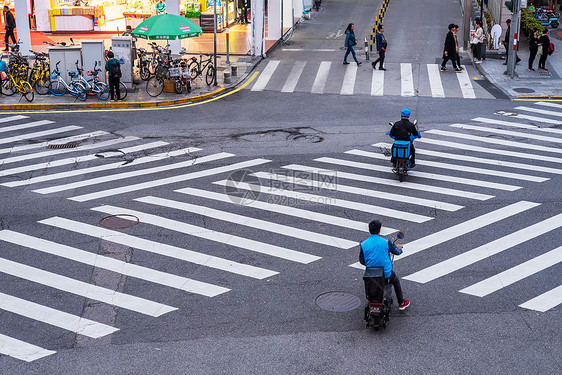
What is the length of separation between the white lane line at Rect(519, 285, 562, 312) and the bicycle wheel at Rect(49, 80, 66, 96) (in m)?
18.6

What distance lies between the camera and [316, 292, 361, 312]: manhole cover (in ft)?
36.6

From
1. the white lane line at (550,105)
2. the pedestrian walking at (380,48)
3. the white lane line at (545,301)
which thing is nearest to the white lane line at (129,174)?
the white lane line at (545,301)

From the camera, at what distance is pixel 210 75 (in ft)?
88.8

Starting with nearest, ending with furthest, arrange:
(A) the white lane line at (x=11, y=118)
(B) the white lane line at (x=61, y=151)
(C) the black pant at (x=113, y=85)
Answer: (B) the white lane line at (x=61, y=151), (A) the white lane line at (x=11, y=118), (C) the black pant at (x=113, y=85)

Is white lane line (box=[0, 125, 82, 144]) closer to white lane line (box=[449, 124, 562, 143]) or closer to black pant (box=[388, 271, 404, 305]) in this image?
white lane line (box=[449, 124, 562, 143])

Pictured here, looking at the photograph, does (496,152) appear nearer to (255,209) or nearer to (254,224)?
(255,209)

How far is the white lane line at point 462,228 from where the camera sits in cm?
1323

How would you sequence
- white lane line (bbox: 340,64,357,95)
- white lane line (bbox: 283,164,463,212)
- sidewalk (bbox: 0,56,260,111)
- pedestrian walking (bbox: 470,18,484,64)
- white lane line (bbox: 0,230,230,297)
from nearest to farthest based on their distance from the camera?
white lane line (bbox: 0,230,230,297) → white lane line (bbox: 283,164,463,212) → sidewalk (bbox: 0,56,260,111) → white lane line (bbox: 340,64,357,95) → pedestrian walking (bbox: 470,18,484,64)

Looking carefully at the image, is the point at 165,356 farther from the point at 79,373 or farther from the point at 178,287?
the point at 178,287

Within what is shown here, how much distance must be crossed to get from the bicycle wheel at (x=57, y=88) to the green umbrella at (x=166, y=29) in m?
3.07

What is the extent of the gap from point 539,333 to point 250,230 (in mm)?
5810

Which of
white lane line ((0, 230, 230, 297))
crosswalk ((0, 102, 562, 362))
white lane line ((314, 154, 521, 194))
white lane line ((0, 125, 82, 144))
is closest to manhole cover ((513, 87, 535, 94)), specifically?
crosswalk ((0, 102, 562, 362))

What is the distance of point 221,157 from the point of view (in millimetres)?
18641

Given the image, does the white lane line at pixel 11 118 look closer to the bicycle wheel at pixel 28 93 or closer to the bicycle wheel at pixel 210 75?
the bicycle wheel at pixel 28 93
